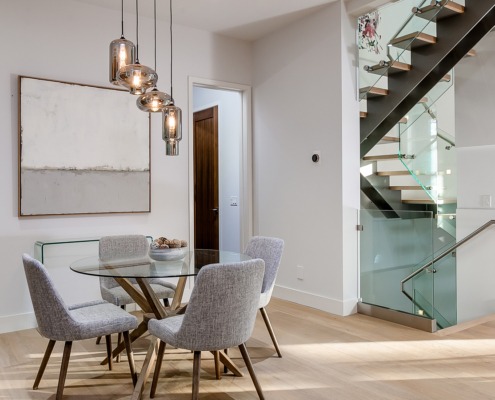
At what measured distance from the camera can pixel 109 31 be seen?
4402 mm

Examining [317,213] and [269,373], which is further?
[317,213]

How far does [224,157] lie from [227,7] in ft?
7.31

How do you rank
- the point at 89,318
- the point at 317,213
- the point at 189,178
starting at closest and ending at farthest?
the point at 89,318 < the point at 317,213 < the point at 189,178

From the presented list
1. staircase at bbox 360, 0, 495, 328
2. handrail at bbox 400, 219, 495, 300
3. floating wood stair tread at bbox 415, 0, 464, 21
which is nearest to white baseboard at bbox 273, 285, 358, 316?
staircase at bbox 360, 0, 495, 328

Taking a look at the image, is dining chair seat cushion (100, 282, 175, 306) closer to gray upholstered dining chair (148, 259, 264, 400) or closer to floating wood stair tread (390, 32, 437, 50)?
gray upholstered dining chair (148, 259, 264, 400)

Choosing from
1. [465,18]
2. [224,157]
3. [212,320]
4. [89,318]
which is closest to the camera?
[212,320]

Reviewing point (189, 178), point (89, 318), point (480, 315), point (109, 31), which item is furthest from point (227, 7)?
point (480, 315)

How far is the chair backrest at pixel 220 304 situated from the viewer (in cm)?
217

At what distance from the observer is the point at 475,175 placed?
471 centimetres

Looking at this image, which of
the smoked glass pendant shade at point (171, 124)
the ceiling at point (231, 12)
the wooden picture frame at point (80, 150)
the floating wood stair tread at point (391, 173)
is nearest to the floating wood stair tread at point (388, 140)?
the floating wood stair tread at point (391, 173)

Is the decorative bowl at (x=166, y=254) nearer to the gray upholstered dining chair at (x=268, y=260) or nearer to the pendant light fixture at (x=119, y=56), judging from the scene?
the gray upholstered dining chair at (x=268, y=260)

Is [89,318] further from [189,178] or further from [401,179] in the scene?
[401,179]

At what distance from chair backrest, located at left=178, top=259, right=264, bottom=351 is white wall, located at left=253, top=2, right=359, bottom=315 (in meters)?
2.23

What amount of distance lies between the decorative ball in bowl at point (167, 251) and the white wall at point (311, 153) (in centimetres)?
187
